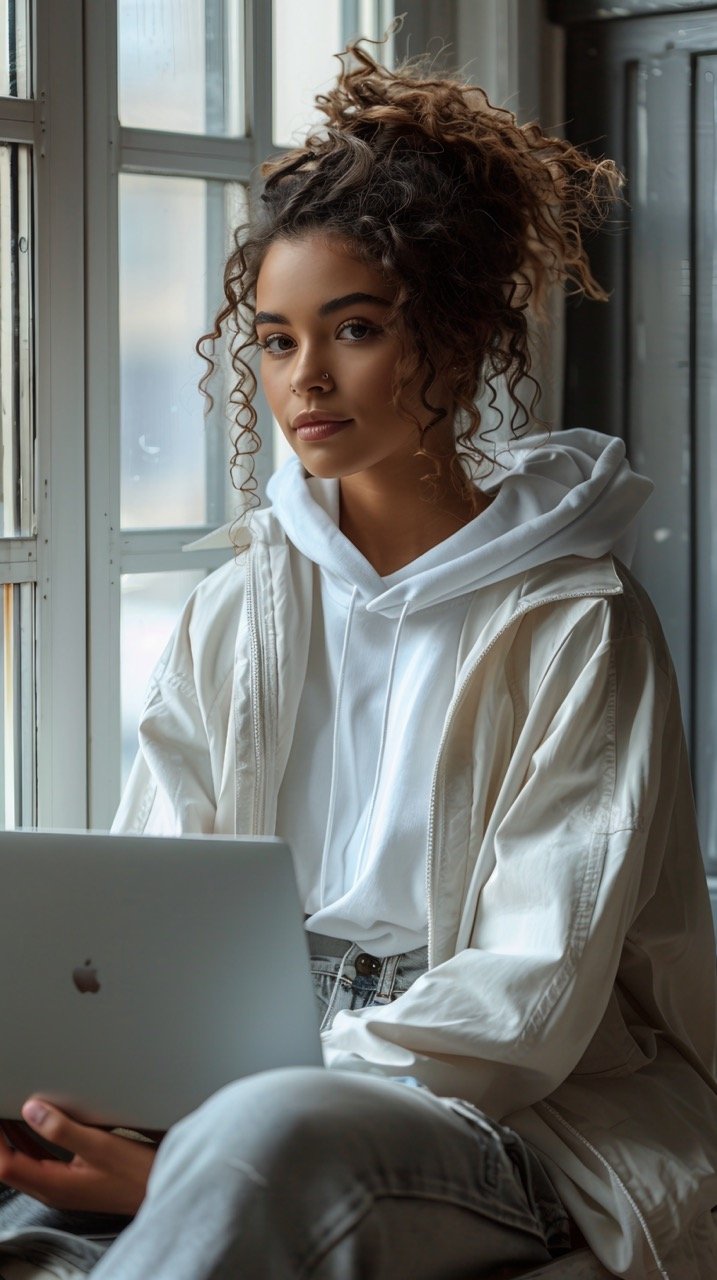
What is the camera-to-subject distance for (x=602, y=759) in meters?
1.28

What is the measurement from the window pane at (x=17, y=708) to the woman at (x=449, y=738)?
0.30 meters

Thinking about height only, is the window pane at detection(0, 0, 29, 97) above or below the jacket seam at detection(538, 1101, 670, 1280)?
above

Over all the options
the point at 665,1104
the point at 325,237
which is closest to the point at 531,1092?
the point at 665,1104

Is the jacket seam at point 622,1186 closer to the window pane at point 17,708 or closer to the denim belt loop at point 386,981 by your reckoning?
the denim belt loop at point 386,981

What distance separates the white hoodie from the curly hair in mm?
95

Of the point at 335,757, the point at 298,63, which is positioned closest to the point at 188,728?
the point at 335,757

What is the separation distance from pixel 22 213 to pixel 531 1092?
1.13 m

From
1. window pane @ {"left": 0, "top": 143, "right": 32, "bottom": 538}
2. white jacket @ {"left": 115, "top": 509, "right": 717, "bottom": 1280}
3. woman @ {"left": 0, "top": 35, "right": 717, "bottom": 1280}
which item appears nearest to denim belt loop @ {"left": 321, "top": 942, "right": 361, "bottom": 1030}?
woman @ {"left": 0, "top": 35, "right": 717, "bottom": 1280}

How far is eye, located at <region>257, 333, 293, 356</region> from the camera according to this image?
1.47 metres

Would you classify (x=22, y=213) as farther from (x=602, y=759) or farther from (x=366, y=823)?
(x=602, y=759)

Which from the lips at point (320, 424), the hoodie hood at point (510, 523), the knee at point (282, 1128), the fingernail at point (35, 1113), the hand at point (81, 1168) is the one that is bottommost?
the hand at point (81, 1168)

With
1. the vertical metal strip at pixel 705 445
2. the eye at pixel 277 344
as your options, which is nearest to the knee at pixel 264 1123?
the eye at pixel 277 344

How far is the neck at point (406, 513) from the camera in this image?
1.50 metres

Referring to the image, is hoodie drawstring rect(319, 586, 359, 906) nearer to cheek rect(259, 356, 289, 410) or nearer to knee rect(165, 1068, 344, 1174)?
cheek rect(259, 356, 289, 410)
